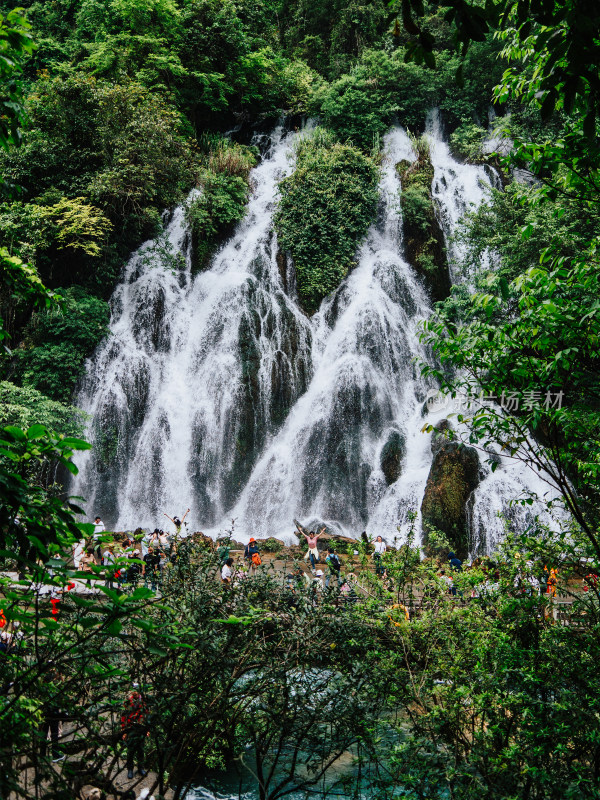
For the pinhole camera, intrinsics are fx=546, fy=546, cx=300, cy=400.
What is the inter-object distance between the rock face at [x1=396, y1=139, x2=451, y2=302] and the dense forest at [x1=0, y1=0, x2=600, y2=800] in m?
0.09

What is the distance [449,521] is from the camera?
1312cm

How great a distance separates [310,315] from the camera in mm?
17859

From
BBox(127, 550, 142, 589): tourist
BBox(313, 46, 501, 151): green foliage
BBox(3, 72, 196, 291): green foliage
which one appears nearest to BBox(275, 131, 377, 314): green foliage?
BBox(313, 46, 501, 151): green foliage

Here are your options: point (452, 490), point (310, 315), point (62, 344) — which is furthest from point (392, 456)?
point (62, 344)

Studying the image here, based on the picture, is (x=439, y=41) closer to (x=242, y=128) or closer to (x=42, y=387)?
(x=242, y=128)

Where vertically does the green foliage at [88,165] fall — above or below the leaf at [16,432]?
above

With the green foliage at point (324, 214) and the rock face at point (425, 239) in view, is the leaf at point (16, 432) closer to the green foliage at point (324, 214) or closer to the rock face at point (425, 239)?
the green foliage at point (324, 214)

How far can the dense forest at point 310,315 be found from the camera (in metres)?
2.56

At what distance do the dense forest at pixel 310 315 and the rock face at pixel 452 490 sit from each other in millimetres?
187

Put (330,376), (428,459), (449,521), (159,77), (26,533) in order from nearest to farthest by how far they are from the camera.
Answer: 1. (26,533)
2. (449,521)
3. (428,459)
4. (330,376)
5. (159,77)

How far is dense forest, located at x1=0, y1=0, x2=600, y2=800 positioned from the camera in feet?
8.41

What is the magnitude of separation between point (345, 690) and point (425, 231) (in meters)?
17.6

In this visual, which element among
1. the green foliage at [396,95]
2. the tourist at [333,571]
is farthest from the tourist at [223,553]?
the green foliage at [396,95]

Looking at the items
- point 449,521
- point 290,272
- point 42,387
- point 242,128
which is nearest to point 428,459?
point 449,521
